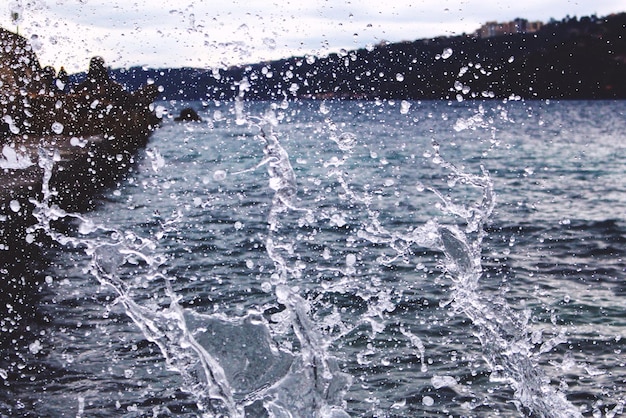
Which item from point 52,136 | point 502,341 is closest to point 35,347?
point 502,341

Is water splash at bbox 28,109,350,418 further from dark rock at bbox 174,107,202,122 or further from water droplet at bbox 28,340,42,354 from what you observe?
dark rock at bbox 174,107,202,122

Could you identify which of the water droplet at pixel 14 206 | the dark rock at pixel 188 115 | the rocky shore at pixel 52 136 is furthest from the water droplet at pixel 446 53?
the dark rock at pixel 188 115

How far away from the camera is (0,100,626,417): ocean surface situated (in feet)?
17.2

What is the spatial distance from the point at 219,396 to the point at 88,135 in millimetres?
21820

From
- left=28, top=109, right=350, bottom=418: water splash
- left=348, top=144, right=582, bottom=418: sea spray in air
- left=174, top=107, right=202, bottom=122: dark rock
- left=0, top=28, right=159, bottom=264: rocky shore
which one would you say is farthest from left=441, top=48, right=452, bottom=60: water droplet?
left=174, top=107, right=202, bottom=122: dark rock

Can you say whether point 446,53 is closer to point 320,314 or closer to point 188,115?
point 320,314

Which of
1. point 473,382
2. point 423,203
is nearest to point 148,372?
point 473,382

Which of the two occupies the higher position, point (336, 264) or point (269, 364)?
point (269, 364)

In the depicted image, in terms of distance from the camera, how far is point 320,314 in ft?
27.3

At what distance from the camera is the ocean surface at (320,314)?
17.2 ft

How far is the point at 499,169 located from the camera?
2853 centimetres

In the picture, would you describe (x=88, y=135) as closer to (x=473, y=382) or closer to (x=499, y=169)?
(x=499, y=169)

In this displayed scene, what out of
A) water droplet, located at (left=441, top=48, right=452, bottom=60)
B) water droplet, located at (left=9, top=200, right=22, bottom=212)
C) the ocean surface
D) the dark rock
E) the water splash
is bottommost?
the dark rock

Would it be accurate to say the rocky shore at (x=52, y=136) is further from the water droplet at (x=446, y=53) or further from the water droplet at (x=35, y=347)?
the water droplet at (x=446, y=53)
